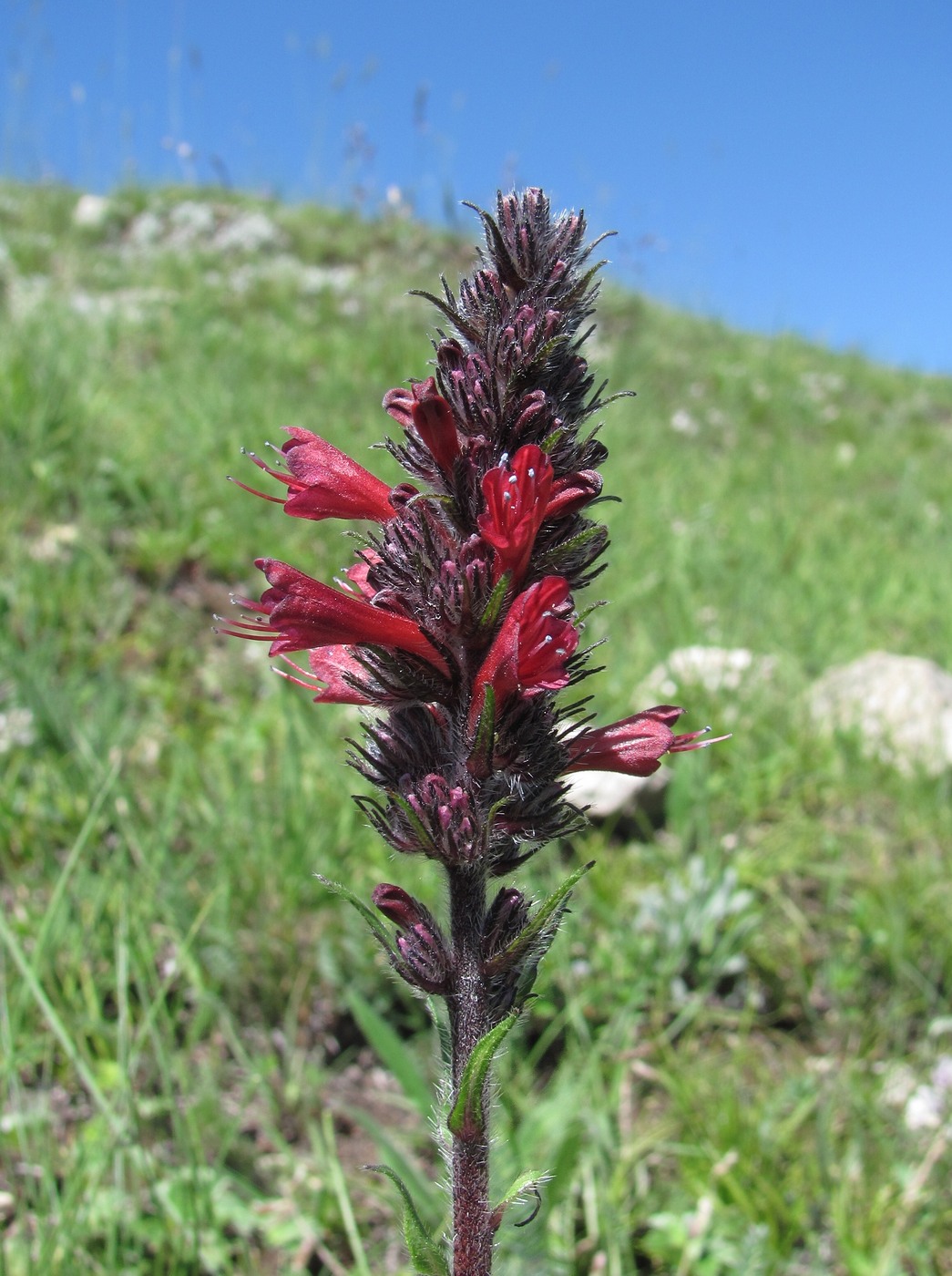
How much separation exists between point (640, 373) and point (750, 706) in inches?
296

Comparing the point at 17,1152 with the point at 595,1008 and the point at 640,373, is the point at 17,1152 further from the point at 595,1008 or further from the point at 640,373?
the point at 640,373

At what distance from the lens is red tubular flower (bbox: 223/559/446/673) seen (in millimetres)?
1339

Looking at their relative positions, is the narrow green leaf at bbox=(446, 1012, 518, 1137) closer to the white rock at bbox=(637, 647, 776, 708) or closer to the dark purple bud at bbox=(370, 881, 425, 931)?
the dark purple bud at bbox=(370, 881, 425, 931)

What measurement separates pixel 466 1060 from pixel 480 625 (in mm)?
618

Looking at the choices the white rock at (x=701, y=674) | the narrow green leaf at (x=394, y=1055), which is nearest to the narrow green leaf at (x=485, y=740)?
the narrow green leaf at (x=394, y=1055)

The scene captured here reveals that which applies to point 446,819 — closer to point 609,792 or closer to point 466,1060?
point 466,1060

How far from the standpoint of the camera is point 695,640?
488cm

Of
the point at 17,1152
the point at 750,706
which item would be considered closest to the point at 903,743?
the point at 750,706

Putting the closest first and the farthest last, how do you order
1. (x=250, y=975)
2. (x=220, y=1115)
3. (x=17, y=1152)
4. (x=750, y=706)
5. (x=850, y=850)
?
1. (x=17, y=1152)
2. (x=220, y=1115)
3. (x=250, y=975)
4. (x=850, y=850)
5. (x=750, y=706)

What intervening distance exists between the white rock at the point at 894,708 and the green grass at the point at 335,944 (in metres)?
0.15

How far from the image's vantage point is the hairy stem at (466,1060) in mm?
1299

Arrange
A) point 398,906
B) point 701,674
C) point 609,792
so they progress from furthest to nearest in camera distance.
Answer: point 701,674, point 609,792, point 398,906

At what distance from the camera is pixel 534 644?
1.28 metres

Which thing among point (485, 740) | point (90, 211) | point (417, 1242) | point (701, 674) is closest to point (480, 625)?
point (485, 740)
